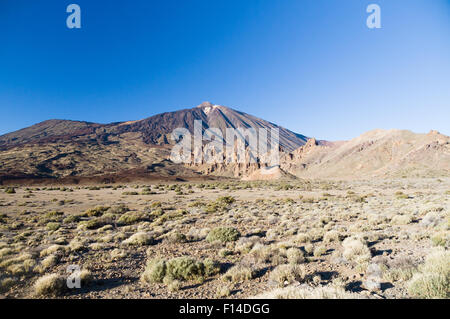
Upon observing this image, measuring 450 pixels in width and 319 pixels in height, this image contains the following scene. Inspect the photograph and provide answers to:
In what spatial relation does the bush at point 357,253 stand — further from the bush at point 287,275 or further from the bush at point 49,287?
the bush at point 49,287

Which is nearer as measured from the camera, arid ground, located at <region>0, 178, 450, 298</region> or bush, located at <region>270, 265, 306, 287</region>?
arid ground, located at <region>0, 178, 450, 298</region>

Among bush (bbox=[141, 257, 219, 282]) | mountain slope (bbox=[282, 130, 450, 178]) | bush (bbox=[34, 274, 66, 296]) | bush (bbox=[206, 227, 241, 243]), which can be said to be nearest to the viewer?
bush (bbox=[34, 274, 66, 296])

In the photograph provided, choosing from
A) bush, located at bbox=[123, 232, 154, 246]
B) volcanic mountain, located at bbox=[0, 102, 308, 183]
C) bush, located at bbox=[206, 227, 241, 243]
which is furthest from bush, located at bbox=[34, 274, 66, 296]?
volcanic mountain, located at bbox=[0, 102, 308, 183]

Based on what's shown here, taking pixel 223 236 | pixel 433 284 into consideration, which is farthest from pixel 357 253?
pixel 223 236

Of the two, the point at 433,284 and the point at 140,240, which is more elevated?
the point at 433,284

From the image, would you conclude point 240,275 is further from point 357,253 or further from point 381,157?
point 381,157

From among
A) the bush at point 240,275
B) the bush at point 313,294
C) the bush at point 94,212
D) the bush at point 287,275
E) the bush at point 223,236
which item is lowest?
the bush at point 94,212

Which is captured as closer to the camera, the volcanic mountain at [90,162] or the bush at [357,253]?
the bush at [357,253]

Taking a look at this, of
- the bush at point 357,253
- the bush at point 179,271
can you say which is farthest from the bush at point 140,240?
the bush at point 357,253

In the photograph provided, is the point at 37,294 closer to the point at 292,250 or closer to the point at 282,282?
the point at 282,282

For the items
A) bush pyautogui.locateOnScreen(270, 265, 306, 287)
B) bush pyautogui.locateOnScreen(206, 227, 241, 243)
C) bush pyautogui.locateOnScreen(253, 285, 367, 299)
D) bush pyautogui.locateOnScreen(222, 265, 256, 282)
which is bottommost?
bush pyautogui.locateOnScreen(206, 227, 241, 243)

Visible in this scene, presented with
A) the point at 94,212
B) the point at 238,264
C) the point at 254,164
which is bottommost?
the point at 94,212

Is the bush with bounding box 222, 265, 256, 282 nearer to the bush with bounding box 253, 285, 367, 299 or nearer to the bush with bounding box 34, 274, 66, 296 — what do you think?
the bush with bounding box 253, 285, 367, 299

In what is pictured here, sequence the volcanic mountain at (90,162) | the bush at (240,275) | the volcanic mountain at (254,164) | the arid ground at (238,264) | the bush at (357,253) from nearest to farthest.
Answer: the arid ground at (238,264)
the bush at (240,275)
the bush at (357,253)
the volcanic mountain at (254,164)
the volcanic mountain at (90,162)
